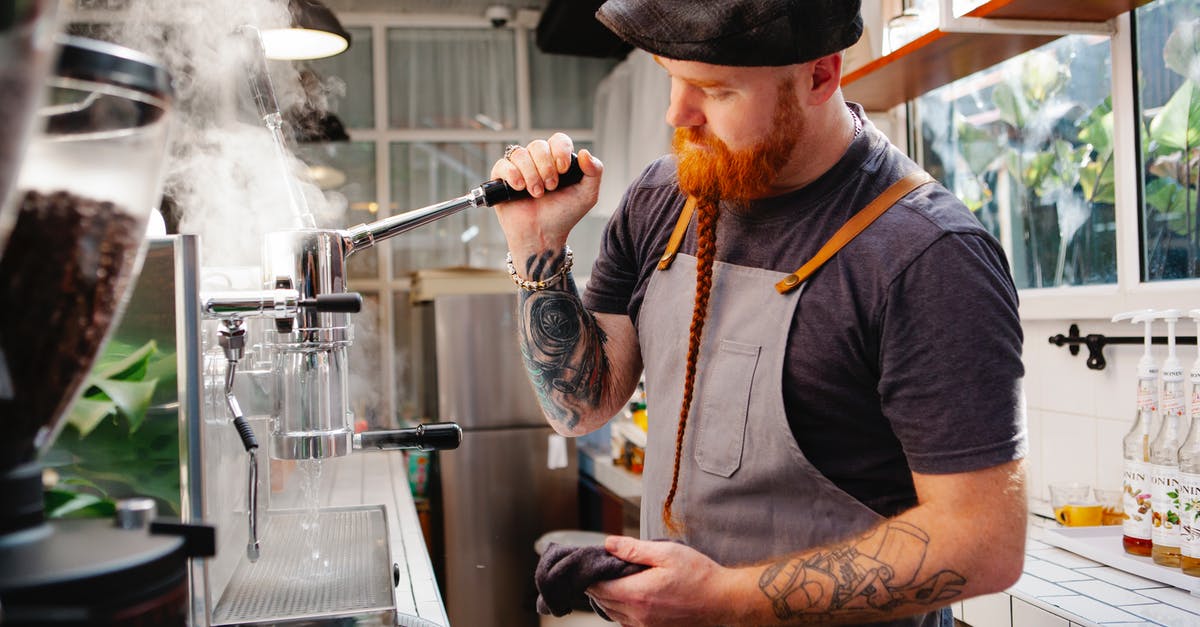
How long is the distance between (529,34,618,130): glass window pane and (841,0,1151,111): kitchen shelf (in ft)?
9.44

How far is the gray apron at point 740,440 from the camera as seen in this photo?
103 cm

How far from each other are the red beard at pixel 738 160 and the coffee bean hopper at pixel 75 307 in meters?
0.73

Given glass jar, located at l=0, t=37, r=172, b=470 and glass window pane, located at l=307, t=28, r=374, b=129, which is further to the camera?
glass window pane, located at l=307, t=28, r=374, b=129

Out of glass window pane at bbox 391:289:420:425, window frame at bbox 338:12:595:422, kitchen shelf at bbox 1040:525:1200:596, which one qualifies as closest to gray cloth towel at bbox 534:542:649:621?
kitchen shelf at bbox 1040:525:1200:596

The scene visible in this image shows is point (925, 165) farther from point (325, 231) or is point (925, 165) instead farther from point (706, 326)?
point (325, 231)

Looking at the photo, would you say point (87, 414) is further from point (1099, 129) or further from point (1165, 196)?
point (1099, 129)

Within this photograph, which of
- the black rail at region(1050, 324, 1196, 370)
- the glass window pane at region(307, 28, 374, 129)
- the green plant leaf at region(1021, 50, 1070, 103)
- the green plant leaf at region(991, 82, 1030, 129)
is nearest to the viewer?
the black rail at region(1050, 324, 1196, 370)

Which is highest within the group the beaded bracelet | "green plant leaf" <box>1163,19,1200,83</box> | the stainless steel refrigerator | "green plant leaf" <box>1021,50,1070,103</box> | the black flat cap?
"green plant leaf" <box>1021,50,1070,103</box>

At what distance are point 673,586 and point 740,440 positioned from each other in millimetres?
197

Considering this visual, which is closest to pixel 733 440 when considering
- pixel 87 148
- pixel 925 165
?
pixel 87 148

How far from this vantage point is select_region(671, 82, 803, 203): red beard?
1029 millimetres

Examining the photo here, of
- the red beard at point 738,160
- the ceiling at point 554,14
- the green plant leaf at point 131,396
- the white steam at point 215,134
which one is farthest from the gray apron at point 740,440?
the ceiling at point 554,14

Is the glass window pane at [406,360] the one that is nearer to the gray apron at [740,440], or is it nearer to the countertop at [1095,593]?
the countertop at [1095,593]

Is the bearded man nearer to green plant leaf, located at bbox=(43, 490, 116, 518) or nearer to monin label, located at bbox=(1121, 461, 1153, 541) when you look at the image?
green plant leaf, located at bbox=(43, 490, 116, 518)
